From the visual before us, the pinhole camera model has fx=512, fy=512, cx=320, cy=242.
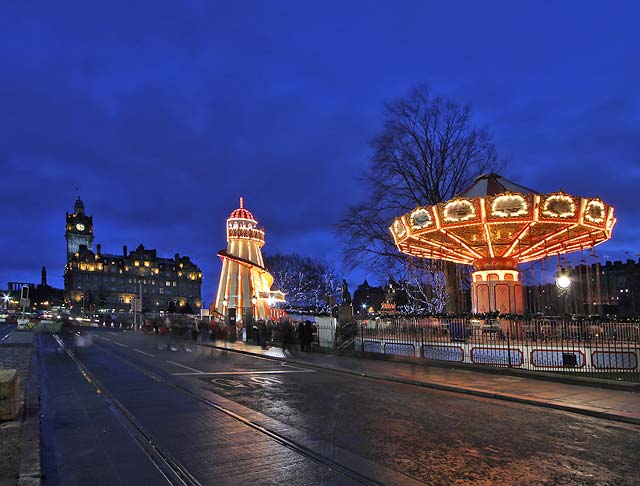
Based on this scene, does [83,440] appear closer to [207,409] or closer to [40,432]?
[40,432]

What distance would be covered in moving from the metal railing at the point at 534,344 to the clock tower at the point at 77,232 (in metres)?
190

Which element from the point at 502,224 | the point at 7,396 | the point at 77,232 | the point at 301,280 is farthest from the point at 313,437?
the point at 77,232

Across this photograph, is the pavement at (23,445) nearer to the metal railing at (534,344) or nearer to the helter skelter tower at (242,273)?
the metal railing at (534,344)

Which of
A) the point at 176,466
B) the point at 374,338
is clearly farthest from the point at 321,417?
the point at 374,338

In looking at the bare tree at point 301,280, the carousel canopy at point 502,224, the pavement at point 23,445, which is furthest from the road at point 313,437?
the bare tree at point 301,280

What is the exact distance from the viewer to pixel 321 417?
9.54 meters

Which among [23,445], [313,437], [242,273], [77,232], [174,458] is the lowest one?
[313,437]

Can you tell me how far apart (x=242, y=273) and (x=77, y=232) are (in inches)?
6307

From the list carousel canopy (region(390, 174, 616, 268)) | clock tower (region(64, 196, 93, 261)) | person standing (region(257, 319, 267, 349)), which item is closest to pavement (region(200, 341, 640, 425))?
carousel canopy (region(390, 174, 616, 268))

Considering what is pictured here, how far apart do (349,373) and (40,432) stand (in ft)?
34.3

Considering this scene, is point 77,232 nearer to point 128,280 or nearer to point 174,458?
point 128,280

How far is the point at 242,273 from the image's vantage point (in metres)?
50.7

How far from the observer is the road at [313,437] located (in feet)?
20.4

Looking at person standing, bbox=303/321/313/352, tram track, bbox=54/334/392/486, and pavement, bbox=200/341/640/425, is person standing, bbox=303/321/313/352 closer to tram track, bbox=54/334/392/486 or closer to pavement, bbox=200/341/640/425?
pavement, bbox=200/341/640/425
